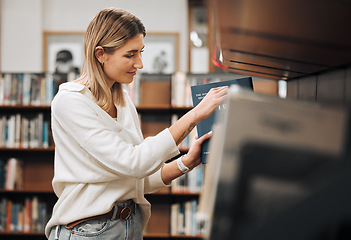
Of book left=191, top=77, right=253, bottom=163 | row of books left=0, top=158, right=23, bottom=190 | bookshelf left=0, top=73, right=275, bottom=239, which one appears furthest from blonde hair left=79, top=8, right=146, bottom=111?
row of books left=0, top=158, right=23, bottom=190

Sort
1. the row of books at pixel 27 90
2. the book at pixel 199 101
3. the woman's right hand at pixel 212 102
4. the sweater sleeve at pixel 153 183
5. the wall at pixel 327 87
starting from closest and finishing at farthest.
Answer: the wall at pixel 327 87 < the woman's right hand at pixel 212 102 < the book at pixel 199 101 < the sweater sleeve at pixel 153 183 < the row of books at pixel 27 90

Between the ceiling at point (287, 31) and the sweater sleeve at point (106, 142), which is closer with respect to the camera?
the ceiling at point (287, 31)

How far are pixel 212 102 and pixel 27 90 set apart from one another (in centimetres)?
316

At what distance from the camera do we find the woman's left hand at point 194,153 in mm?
1156

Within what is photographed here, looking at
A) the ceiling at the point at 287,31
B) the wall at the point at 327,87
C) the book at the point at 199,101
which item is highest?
the ceiling at the point at 287,31

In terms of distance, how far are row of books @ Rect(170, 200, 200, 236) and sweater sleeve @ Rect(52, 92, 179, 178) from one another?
2.57 m

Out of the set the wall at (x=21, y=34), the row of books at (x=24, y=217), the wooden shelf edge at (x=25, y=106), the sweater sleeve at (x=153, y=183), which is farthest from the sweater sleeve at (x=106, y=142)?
the wall at (x=21, y=34)

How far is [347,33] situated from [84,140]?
733 millimetres

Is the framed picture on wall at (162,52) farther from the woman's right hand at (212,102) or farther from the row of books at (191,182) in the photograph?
the woman's right hand at (212,102)

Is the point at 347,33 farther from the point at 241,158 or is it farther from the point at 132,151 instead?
the point at 132,151

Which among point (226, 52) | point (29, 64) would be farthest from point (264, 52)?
point (29, 64)

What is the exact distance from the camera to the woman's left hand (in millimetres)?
1156

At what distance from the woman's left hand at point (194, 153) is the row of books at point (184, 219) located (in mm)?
2413

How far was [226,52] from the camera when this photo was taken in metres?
0.89
